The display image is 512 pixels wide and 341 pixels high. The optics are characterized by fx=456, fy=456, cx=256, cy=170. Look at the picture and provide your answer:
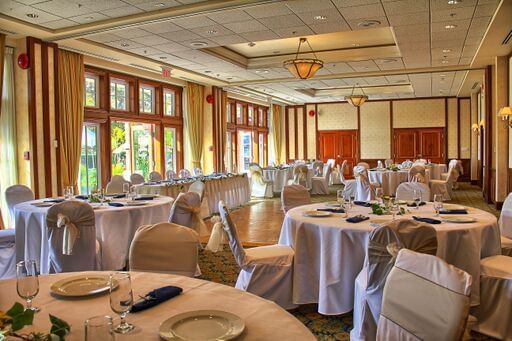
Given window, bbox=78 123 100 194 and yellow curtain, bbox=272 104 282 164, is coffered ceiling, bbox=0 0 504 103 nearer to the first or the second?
window, bbox=78 123 100 194

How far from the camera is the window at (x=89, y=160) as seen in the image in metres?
10.3

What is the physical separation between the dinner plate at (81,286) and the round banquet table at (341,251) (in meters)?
2.25

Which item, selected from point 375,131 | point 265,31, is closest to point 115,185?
point 265,31

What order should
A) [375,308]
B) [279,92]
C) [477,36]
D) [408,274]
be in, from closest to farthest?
[408,274]
[375,308]
[477,36]
[279,92]

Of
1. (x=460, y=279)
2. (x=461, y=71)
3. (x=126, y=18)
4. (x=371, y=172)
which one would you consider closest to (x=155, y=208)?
(x=126, y=18)

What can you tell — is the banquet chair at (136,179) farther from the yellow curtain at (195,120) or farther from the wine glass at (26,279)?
the wine glass at (26,279)

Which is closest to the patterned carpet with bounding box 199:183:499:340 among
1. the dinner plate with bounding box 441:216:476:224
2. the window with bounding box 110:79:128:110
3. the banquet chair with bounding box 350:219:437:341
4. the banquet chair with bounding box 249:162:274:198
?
the banquet chair with bounding box 350:219:437:341

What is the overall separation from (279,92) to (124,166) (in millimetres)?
7476

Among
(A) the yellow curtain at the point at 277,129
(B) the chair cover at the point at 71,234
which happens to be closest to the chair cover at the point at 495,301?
(B) the chair cover at the point at 71,234

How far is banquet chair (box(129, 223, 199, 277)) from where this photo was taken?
290 cm

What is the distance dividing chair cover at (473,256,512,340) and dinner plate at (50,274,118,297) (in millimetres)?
3081

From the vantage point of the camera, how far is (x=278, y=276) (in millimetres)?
4266

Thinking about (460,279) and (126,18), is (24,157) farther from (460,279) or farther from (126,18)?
(460,279)

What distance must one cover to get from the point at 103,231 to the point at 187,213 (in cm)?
99
